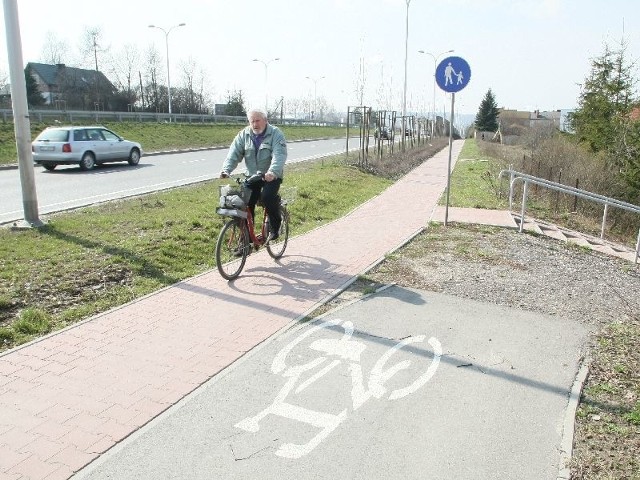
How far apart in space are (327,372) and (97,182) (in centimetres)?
1333

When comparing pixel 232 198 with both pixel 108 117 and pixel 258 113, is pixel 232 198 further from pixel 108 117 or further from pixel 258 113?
pixel 108 117

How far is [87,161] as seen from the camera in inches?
757

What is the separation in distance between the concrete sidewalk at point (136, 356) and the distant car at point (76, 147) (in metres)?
13.5

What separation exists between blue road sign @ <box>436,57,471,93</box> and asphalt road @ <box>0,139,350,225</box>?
7.67 m

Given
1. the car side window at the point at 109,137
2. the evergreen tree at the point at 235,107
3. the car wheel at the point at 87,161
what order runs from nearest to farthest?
the car wheel at the point at 87,161 → the car side window at the point at 109,137 → the evergreen tree at the point at 235,107

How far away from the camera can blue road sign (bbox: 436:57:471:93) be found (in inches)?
393

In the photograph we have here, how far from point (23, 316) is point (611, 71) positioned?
3671 cm

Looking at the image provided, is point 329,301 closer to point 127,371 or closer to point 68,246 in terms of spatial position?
point 127,371

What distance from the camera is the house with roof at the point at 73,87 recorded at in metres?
53.9

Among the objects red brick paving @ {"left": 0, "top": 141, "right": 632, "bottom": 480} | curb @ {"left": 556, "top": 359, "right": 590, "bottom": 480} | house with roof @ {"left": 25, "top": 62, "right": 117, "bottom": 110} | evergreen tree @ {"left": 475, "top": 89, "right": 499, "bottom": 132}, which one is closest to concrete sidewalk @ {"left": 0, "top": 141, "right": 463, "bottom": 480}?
red brick paving @ {"left": 0, "top": 141, "right": 632, "bottom": 480}

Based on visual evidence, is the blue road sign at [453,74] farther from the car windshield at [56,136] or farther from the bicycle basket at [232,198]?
the car windshield at [56,136]

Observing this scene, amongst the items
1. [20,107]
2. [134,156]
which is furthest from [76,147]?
[20,107]

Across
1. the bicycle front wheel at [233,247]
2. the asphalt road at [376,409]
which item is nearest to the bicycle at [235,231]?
the bicycle front wheel at [233,247]

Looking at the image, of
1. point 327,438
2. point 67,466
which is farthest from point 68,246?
point 327,438
